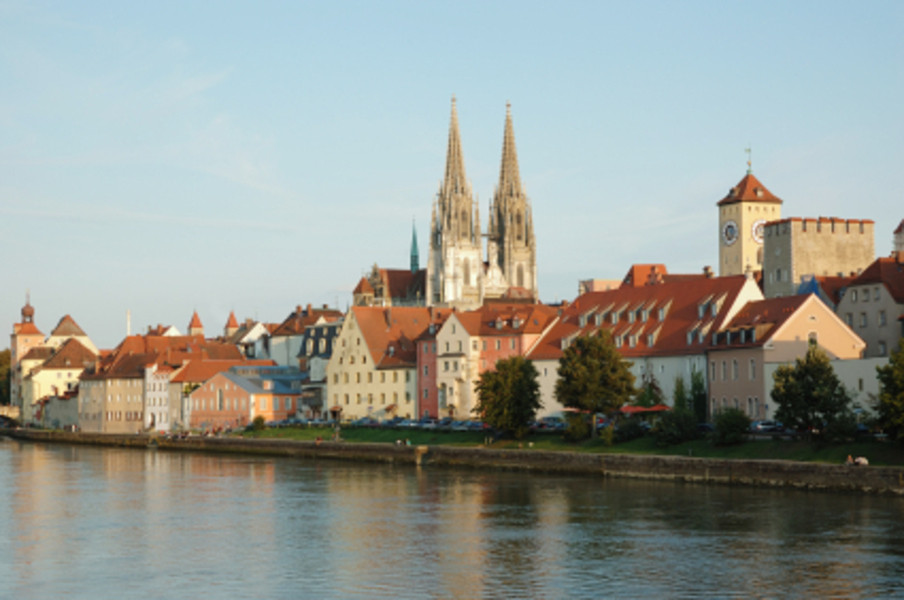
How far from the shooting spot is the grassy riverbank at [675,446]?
199 ft

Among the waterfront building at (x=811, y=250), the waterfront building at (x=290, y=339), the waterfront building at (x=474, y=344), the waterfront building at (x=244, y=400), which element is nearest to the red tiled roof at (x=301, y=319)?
the waterfront building at (x=290, y=339)

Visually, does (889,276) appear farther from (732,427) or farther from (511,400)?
(511,400)

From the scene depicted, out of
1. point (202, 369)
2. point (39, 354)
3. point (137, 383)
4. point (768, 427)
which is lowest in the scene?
point (768, 427)

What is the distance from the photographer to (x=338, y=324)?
13100 centimetres

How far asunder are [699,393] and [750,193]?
1473 inches

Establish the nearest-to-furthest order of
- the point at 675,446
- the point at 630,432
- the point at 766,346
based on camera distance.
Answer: the point at 675,446, the point at 766,346, the point at 630,432

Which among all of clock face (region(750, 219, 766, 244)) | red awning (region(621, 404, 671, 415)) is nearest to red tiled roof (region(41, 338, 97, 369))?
clock face (region(750, 219, 766, 244))

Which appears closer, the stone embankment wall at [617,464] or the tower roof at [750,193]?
the stone embankment wall at [617,464]

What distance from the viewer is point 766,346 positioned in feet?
246

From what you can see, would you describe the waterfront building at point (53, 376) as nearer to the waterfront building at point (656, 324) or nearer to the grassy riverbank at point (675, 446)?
the grassy riverbank at point (675, 446)

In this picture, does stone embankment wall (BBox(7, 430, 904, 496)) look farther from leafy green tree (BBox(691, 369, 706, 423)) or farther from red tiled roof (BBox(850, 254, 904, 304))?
red tiled roof (BBox(850, 254, 904, 304))

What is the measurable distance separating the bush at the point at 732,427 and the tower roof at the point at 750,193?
160 feet

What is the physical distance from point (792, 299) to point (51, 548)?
149 ft

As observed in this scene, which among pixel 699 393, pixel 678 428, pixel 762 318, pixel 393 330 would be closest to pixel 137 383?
pixel 393 330
